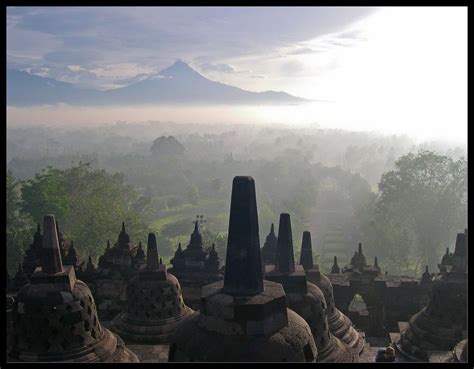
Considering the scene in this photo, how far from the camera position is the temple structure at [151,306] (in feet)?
37.4

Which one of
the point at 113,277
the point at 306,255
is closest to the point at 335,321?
the point at 306,255

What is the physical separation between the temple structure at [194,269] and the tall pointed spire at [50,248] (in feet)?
24.2

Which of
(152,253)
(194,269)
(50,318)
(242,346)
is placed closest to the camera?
(242,346)

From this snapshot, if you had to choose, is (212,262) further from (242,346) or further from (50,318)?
(242,346)

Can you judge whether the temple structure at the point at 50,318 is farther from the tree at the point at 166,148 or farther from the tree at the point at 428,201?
the tree at the point at 166,148

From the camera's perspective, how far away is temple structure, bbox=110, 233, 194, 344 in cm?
1141

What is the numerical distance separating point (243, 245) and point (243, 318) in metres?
0.92

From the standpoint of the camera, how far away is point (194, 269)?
643 inches

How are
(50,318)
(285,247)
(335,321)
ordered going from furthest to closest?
(335,321) → (285,247) → (50,318)

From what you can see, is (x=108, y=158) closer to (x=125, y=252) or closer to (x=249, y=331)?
(x=125, y=252)

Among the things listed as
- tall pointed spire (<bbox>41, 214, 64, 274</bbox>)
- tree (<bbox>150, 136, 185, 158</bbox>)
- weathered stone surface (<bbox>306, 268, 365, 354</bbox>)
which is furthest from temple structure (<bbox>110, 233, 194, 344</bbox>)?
tree (<bbox>150, 136, 185, 158</bbox>)

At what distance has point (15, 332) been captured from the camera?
8617 mm

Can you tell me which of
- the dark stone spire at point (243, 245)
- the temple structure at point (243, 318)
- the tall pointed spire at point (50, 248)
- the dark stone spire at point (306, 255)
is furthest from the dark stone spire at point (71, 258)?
the dark stone spire at point (243, 245)

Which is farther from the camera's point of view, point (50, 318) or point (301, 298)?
point (301, 298)
